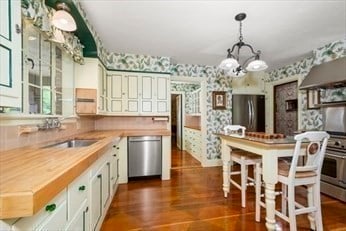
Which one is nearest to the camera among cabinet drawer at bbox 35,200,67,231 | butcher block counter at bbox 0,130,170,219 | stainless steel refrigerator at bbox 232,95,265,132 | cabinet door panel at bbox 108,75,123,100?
butcher block counter at bbox 0,130,170,219

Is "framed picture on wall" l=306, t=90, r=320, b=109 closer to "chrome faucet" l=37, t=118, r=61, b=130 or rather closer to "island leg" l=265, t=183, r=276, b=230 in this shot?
"island leg" l=265, t=183, r=276, b=230

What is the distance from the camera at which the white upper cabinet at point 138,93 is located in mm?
3836

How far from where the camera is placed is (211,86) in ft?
15.8

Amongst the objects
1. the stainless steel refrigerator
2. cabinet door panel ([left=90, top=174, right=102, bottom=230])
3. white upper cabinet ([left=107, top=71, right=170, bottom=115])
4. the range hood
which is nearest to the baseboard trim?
the stainless steel refrigerator

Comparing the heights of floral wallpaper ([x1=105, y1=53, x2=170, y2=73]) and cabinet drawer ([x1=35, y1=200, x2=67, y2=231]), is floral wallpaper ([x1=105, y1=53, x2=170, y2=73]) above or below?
above

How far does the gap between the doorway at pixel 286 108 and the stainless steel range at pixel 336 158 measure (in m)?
1.38

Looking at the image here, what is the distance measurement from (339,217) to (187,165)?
3.02 metres

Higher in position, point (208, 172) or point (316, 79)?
point (316, 79)

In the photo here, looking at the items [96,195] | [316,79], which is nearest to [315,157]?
[316,79]

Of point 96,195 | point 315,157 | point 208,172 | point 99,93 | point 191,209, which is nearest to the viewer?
point 96,195

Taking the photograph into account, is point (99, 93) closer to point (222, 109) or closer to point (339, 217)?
point (222, 109)

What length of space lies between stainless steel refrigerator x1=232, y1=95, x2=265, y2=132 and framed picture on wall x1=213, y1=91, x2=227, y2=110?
306 mm

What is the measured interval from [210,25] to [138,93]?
6.25 feet

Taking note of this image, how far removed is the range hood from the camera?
2865 millimetres
